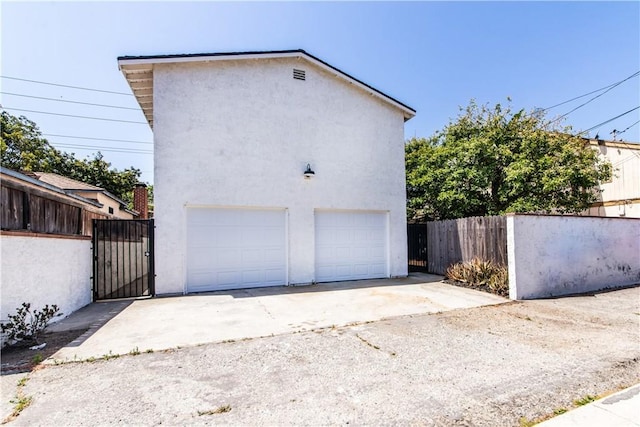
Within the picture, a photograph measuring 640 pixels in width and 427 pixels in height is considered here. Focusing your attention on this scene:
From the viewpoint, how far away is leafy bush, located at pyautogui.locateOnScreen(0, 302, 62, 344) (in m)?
4.23

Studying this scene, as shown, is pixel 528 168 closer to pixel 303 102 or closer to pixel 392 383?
pixel 303 102

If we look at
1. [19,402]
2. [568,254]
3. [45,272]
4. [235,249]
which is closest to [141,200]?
[235,249]

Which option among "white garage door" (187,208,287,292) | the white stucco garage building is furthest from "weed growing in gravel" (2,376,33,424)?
"white garage door" (187,208,287,292)

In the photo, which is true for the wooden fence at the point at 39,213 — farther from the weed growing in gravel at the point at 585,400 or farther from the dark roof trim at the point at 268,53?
the weed growing in gravel at the point at 585,400

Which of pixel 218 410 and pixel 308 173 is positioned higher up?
pixel 308 173

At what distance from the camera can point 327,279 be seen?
Answer: 31.6 feet

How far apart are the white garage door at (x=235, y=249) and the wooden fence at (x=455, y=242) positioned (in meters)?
5.67

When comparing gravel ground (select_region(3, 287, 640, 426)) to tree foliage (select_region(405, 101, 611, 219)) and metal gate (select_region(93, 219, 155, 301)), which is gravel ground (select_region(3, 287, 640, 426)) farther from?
tree foliage (select_region(405, 101, 611, 219))

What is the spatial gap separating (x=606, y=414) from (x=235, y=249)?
7.74 metres

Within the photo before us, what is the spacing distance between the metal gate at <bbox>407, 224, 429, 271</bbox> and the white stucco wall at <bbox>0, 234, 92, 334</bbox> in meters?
10.6

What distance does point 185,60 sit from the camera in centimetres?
818

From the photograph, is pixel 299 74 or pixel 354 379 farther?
pixel 299 74

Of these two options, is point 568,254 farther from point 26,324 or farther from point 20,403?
point 26,324

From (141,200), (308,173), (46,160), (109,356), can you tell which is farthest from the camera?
(46,160)
